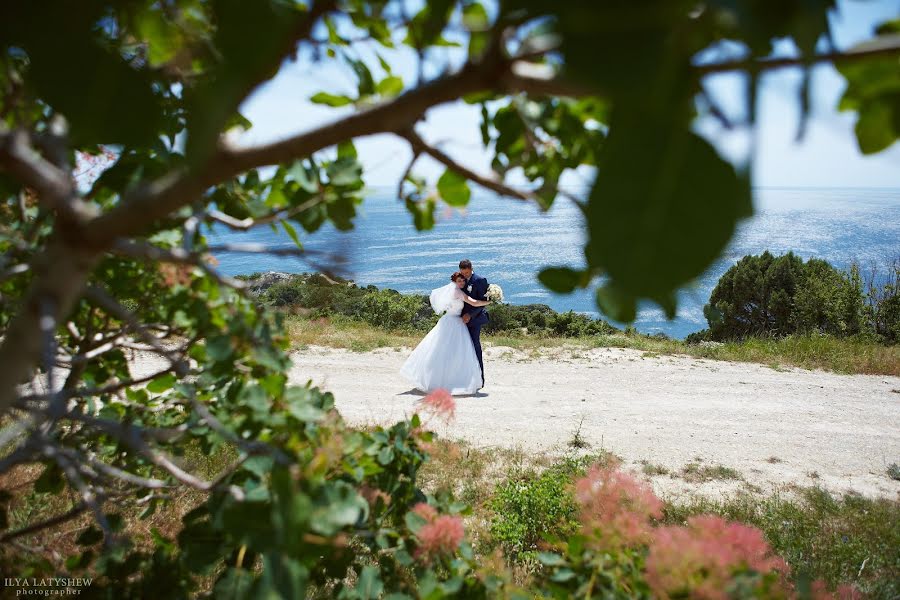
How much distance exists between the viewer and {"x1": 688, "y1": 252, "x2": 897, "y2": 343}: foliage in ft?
45.0

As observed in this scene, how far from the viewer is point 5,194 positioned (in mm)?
1339

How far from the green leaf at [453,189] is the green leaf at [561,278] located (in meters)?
0.50

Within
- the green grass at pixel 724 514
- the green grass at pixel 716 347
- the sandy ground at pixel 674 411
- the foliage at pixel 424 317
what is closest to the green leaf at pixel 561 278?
the green grass at pixel 724 514

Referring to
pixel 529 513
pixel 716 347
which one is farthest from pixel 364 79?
pixel 716 347

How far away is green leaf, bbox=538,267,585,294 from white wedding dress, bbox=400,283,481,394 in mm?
7774

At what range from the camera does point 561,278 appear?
598 mm

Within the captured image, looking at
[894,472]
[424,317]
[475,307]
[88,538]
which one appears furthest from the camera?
[424,317]

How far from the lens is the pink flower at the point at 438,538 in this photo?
129 cm

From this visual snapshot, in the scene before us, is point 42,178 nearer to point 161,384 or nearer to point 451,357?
point 161,384

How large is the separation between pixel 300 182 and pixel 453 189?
1.17ft

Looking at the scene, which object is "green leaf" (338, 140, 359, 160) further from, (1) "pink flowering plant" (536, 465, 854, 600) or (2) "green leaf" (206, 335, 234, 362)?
(1) "pink flowering plant" (536, 465, 854, 600)

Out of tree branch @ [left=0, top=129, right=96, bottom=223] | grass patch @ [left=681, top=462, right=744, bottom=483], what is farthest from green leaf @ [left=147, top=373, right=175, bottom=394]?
grass patch @ [left=681, top=462, right=744, bottom=483]

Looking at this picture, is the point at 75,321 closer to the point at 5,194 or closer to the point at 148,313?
the point at 148,313

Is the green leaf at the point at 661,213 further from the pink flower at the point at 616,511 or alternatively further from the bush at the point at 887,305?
the bush at the point at 887,305
